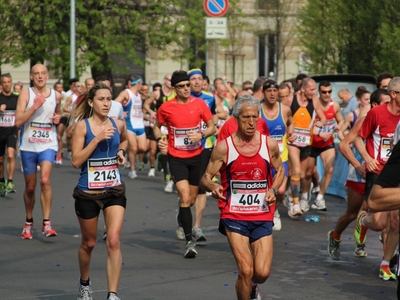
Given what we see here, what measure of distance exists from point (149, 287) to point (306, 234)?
159 inches

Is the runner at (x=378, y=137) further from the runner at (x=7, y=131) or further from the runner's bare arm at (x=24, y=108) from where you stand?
the runner at (x=7, y=131)

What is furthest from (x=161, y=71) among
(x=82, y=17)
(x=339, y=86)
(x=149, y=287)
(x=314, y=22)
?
(x=149, y=287)

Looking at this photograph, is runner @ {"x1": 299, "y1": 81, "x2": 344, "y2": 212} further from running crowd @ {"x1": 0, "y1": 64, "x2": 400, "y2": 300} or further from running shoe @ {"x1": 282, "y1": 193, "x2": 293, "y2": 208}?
running shoe @ {"x1": 282, "y1": 193, "x2": 293, "y2": 208}

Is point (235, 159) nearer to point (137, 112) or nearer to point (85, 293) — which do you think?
point (85, 293)

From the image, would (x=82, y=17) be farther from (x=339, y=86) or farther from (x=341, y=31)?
(x=339, y=86)

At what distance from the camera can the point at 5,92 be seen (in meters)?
18.2

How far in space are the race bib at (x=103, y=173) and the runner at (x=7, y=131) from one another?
27.3 feet

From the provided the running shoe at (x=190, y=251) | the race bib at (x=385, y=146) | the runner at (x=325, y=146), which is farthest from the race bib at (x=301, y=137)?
the race bib at (x=385, y=146)

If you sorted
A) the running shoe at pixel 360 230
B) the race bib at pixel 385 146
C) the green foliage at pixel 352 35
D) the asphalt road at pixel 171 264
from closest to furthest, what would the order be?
the asphalt road at pixel 171 264 → the race bib at pixel 385 146 → the running shoe at pixel 360 230 → the green foliage at pixel 352 35

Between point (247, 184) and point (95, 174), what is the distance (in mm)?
1329

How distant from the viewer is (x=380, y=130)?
10062 mm

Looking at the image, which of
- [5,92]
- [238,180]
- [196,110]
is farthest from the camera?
[5,92]

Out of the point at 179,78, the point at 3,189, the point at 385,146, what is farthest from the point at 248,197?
the point at 3,189

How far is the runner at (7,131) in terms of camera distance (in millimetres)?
16984
